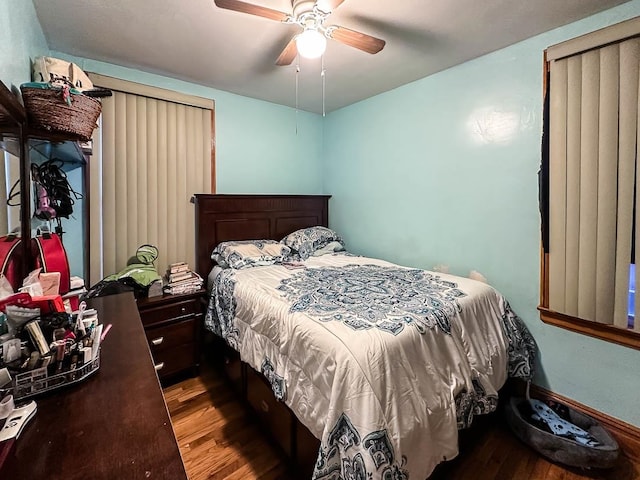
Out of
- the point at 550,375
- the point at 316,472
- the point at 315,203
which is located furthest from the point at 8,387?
the point at 315,203

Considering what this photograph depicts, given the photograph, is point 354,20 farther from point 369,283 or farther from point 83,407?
point 83,407

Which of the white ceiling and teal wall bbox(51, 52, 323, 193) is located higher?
the white ceiling

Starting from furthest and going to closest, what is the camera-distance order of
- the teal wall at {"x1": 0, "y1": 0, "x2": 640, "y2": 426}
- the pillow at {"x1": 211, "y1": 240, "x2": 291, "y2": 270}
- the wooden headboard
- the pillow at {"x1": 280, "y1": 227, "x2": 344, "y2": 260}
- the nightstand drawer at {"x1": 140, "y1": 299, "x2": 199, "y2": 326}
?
the pillow at {"x1": 280, "y1": 227, "x2": 344, "y2": 260}
the wooden headboard
the pillow at {"x1": 211, "y1": 240, "x2": 291, "y2": 270}
the nightstand drawer at {"x1": 140, "y1": 299, "x2": 199, "y2": 326}
the teal wall at {"x1": 0, "y1": 0, "x2": 640, "y2": 426}

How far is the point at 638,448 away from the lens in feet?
5.71

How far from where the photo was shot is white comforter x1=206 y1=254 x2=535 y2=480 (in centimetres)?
113

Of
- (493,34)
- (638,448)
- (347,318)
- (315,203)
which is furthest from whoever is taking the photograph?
(315,203)

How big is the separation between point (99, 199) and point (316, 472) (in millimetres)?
2404

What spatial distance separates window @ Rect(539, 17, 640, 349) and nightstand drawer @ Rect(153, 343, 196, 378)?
8.62 ft

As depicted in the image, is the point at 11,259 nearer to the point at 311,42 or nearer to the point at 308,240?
the point at 311,42

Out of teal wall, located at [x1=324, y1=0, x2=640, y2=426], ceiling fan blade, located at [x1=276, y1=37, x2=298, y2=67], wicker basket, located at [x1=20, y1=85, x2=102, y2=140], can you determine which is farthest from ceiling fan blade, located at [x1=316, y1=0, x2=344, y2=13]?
teal wall, located at [x1=324, y1=0, x2=640, y2=426]

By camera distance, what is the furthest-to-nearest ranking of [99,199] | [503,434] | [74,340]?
1. [99,199]
2. [503,434]
3. [74,340]

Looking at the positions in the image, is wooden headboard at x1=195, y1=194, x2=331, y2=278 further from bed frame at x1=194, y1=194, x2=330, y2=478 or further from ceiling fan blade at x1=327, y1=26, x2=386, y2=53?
ceiling fan blade at x1=327, y1=26, x2=386, y2=53

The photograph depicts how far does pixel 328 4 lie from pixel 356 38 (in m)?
0.28

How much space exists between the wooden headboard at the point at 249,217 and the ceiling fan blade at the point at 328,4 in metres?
1.88
